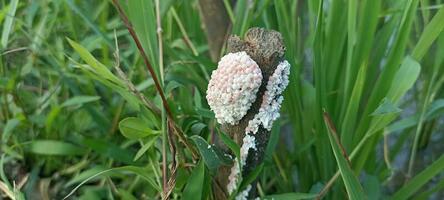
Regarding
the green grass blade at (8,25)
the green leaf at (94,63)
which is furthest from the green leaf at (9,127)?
the green leaf at (94,63)

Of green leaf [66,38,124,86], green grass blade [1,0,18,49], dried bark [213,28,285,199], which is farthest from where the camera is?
green grass blade [1,0,18,49]

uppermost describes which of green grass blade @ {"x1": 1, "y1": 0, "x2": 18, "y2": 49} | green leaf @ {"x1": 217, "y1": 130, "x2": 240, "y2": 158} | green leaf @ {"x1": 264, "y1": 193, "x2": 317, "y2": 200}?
green grass blade @ {"x1": 1, "y1": 0, "x2": 18, "y2": 49}

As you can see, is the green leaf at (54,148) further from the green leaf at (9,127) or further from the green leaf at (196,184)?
the green leaf at (196,184)

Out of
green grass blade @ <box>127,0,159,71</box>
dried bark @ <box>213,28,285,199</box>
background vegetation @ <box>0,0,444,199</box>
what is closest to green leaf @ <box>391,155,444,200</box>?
background vegetation @ <box>0,0,444,199</box>

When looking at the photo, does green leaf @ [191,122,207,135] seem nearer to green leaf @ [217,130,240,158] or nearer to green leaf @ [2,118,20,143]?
green leaf @ [217,130,240,158]

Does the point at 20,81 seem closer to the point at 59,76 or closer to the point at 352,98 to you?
the point at 59,76

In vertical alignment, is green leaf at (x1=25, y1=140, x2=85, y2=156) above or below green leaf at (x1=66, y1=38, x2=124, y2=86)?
below

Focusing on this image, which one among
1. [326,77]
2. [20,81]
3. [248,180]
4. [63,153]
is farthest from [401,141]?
[20,81]
